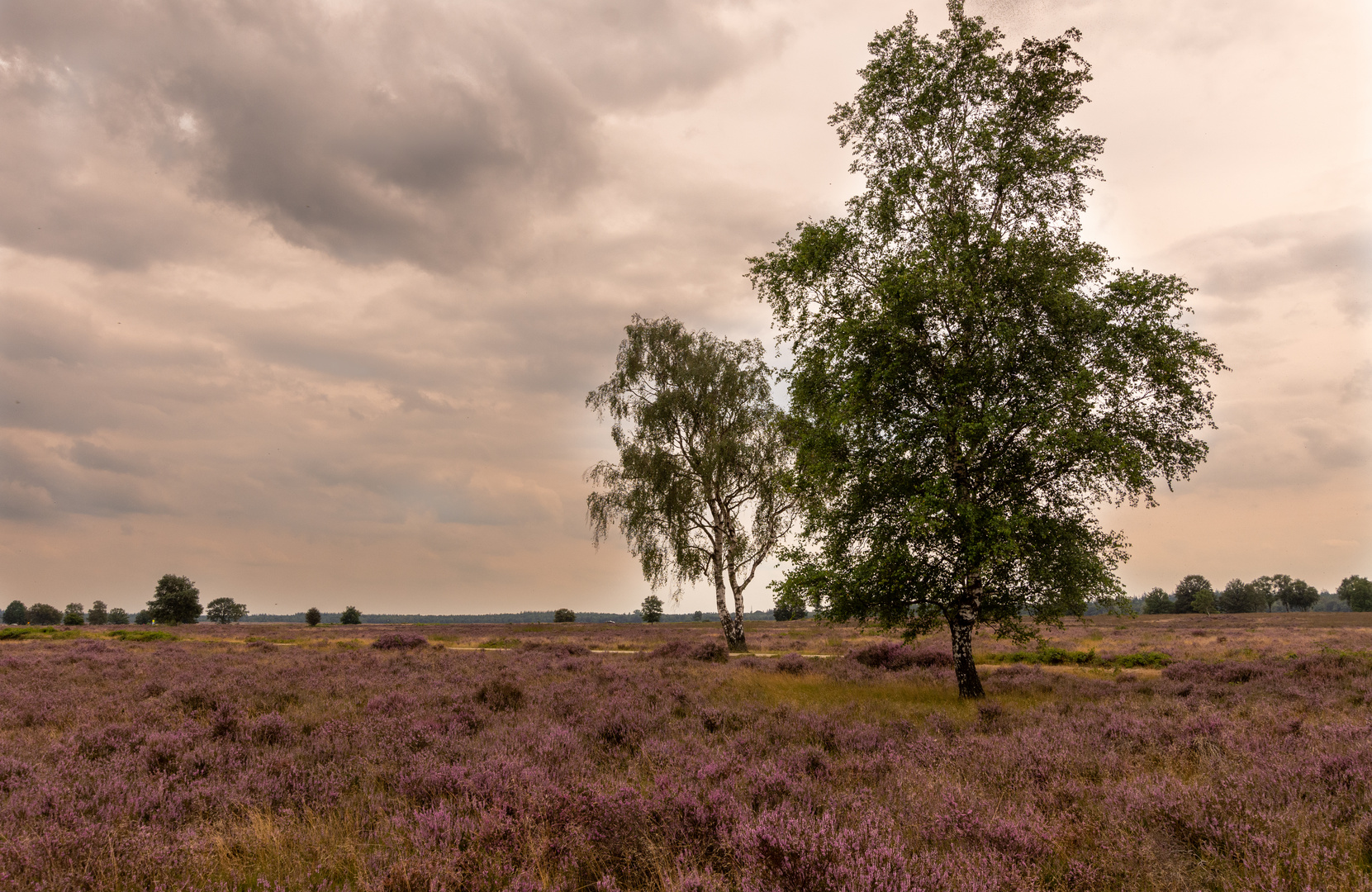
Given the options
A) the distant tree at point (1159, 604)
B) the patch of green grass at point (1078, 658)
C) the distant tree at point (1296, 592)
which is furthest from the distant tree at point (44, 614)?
the distant tree at point (1296, 592)

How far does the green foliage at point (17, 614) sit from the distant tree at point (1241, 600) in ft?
663

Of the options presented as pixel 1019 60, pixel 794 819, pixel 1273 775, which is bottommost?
pixel 1273 775

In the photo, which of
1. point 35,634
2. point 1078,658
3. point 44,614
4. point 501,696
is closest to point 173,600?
point 35,634

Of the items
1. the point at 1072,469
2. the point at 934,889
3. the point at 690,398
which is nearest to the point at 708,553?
the point at 690,398

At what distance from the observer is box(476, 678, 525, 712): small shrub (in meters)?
11.5

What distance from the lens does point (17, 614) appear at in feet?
350

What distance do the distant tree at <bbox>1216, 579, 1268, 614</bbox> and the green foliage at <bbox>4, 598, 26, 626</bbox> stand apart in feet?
663

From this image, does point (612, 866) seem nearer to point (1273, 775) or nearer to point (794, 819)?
point (794, 819)

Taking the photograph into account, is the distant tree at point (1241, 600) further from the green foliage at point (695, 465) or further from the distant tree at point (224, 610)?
the distant tree at point (224, 610)

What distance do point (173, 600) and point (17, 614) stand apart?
6831 centimetres

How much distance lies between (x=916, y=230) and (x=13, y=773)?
18.1m

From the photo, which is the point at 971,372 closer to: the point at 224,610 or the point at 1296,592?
the point at 224,610

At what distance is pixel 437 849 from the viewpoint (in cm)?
460

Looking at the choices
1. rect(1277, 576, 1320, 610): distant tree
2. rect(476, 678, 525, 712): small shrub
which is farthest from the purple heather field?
rect(1277, 576, 1320, 610): distant tree
